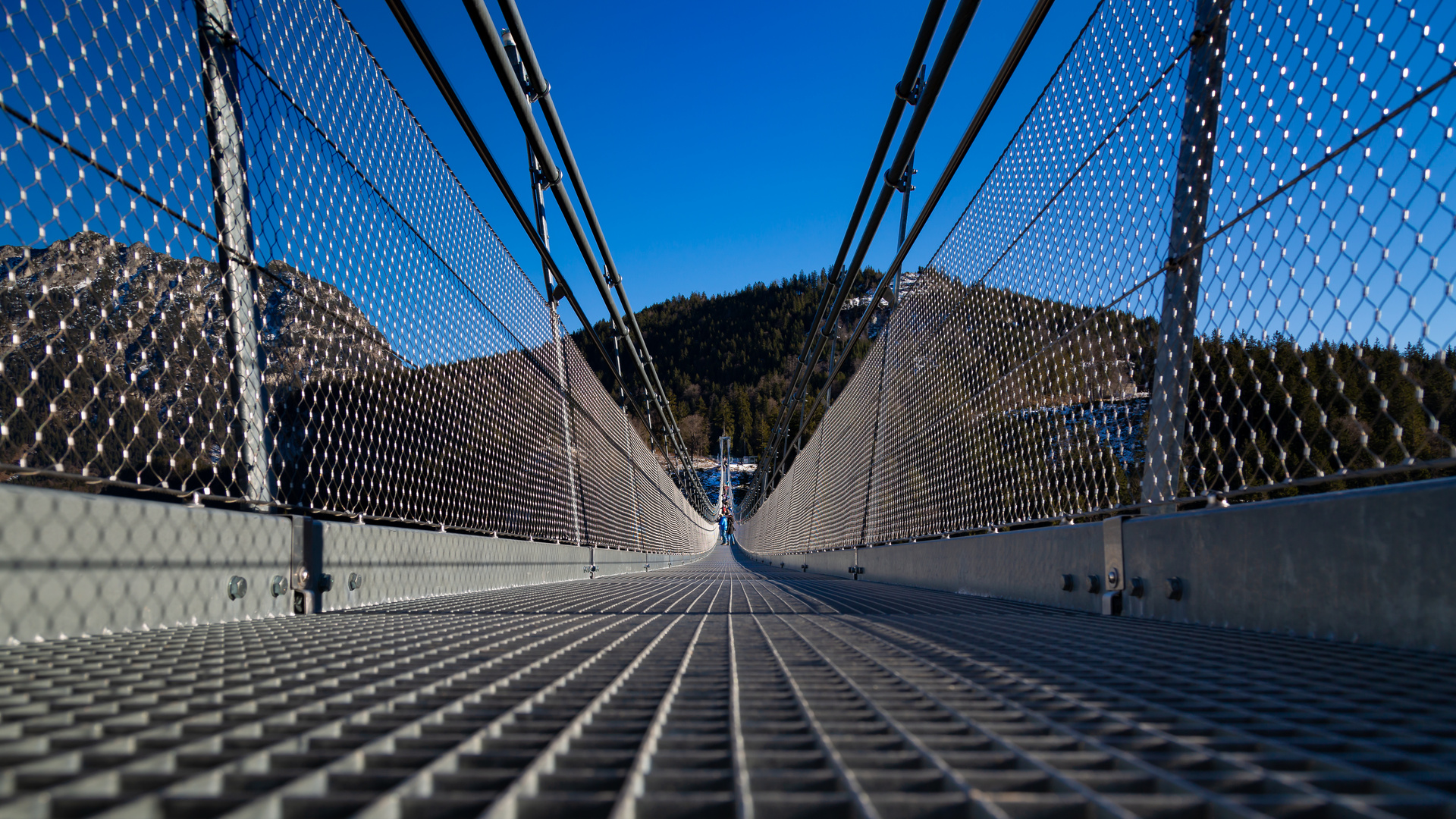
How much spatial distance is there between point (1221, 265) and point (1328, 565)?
0.76 m

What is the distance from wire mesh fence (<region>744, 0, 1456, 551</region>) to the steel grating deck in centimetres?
50

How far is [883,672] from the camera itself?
1277 millimetres

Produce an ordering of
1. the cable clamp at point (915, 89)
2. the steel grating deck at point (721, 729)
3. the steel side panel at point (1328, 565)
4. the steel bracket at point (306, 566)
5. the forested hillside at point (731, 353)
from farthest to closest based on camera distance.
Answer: the forested hillside at point (731, 353), the cable clamp at point (915, 89), the steel bracket at point (306, 566), the steel side panel at point (1328, 565), the steel grating deck at point (721, 729)

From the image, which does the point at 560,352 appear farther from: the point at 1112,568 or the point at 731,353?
the point at 731,353

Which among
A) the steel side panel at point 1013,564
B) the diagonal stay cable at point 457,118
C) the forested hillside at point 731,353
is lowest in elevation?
the steel side panel at point 1013,564

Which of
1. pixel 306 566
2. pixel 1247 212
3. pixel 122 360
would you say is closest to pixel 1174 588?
pixel 1247 212

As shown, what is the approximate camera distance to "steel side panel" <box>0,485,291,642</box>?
1.43 metres

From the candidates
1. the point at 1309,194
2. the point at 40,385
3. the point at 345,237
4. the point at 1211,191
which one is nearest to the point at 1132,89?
the point at 1211,191

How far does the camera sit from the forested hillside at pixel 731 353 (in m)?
84.8

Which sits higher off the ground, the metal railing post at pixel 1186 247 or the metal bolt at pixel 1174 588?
the metal railing post at pixel 1186 247

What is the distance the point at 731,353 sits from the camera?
10388 cm

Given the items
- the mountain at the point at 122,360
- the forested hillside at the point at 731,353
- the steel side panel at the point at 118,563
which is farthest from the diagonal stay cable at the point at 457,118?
the forested hillside at the point at 731,353

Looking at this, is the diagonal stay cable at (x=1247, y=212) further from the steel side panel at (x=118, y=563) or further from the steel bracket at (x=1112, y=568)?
the steel side panel at (x=118, y=563)

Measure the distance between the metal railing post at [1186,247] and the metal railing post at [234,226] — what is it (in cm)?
258
